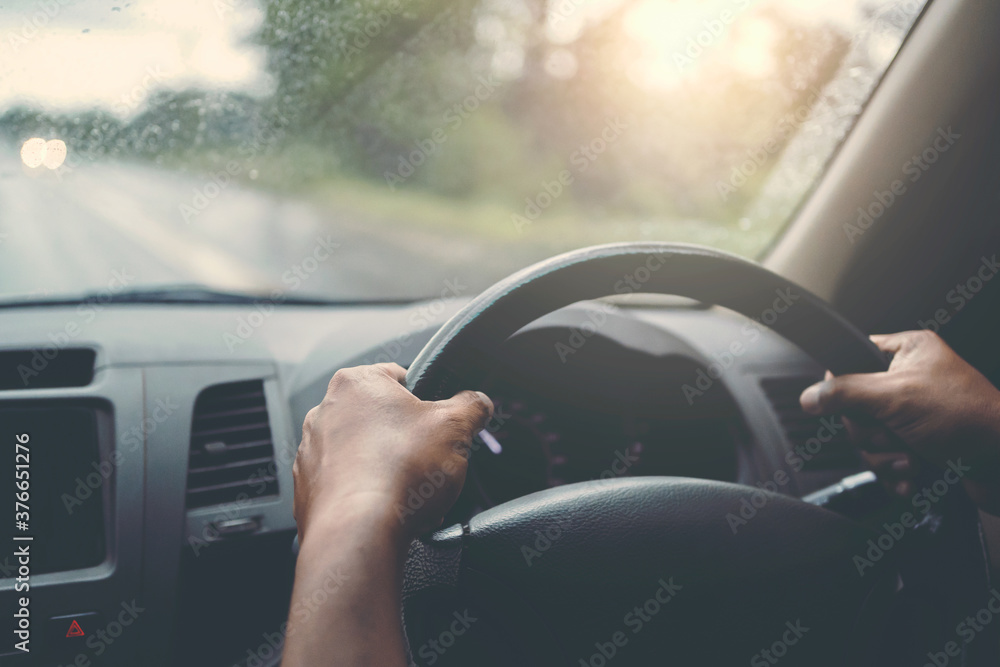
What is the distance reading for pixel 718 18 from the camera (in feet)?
8.25

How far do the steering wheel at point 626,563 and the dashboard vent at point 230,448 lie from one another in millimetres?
931

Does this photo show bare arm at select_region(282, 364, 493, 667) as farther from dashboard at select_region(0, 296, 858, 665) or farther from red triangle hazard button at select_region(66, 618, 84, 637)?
red triangle hazard button at select_region(66, 618, 84, 637)

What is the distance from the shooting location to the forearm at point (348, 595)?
3.17 feet

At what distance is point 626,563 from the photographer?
1.22 meters

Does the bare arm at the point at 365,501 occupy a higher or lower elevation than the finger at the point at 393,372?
lower

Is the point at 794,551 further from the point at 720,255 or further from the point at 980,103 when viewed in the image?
the point at 980,103

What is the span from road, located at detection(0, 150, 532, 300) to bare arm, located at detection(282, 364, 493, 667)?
56.6 inches

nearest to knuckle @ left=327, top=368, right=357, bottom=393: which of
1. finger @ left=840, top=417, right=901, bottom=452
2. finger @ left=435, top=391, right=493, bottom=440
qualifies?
finger @ left=435, top=391, right=493, bottom=440

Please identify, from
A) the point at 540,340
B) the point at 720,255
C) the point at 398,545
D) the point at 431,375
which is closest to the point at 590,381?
the point at 540,340

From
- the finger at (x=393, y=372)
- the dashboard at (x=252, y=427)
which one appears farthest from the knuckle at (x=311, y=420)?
the dashboard at (x=252, y=427)

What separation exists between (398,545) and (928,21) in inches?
77.8

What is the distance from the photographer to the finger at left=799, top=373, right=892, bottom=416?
1.41m

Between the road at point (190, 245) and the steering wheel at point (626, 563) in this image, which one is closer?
the steering wheel at point (626, 563)

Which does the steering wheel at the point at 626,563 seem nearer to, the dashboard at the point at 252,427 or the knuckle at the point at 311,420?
the knuckle at the point at 311,420
